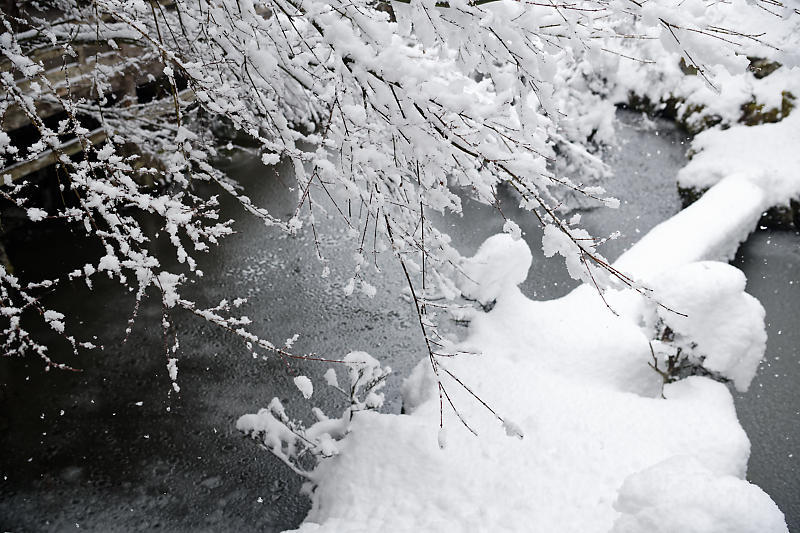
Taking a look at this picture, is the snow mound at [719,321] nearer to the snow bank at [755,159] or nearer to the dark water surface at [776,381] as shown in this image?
the dark water surface at [776,381]

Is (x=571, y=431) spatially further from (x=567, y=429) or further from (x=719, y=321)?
(x=719, y=321)

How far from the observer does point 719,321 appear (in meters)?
4.57

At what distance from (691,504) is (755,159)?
9.62 metres

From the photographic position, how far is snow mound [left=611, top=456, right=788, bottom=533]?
2316mm

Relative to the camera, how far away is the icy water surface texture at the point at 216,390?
→ 16.3ft

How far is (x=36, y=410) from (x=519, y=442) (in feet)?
17.9

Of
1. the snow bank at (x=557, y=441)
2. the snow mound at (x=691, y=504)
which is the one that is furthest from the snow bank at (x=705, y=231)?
the snow mound at (x=691, y=504)

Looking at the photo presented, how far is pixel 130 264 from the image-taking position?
2.47 meters

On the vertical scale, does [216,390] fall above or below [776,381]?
above

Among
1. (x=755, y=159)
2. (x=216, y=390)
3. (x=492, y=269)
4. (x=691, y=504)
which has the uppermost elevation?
(x=691, y=504)

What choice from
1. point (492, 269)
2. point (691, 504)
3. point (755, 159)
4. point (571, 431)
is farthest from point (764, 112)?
point (691, 504)

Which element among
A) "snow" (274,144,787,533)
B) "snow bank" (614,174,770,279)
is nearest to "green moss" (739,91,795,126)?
"snow bank" (614,174,770,279)

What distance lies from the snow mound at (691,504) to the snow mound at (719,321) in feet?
7.17

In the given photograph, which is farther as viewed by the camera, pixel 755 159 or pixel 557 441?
pixel 755 159
